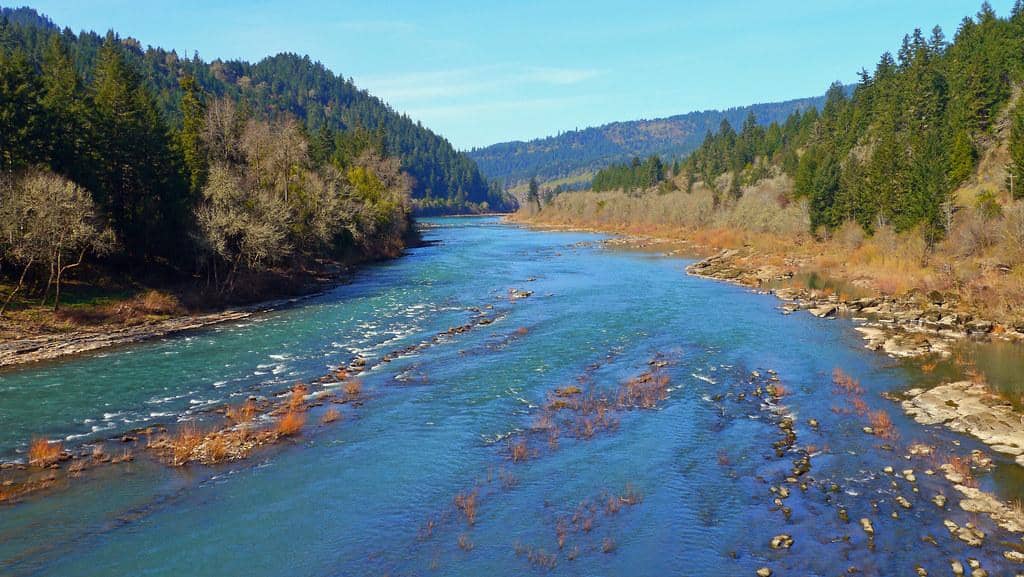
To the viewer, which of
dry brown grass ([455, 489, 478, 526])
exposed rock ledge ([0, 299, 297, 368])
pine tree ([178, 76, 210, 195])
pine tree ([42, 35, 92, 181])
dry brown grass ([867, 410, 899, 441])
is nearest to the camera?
dry brown grass ([455, 489, 478, 526])

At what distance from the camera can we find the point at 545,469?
22781 millimetres

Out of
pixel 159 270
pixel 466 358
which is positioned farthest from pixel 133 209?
pixel 466 358

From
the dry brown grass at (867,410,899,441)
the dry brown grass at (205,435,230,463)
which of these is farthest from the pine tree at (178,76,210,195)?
the dry brown grass at (867,410,899,441)

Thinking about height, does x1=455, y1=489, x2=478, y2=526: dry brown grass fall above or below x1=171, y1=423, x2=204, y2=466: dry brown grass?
below

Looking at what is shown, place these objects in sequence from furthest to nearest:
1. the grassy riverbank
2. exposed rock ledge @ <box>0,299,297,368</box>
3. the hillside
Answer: the hillside < the grassy riverbank < exposed rock ledge @ <box>0,299,297,368</box>

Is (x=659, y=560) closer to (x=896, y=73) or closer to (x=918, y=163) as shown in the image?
(x=918, y=163)

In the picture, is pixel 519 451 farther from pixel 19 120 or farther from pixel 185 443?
pixel 19 120

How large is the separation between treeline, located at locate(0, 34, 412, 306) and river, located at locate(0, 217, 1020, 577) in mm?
9585

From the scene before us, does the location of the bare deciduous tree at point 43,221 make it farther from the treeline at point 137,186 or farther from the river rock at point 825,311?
the river rock at point 825,311

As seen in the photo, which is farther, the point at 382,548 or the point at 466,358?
the point at 466,358

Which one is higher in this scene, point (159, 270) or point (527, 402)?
point (159, 270)

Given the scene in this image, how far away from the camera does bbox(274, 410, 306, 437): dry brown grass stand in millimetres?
25688

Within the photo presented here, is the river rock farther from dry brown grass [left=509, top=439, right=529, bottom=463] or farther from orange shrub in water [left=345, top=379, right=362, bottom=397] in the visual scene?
orange shrub in water [left=345, top=379, right=362, bottom=397]

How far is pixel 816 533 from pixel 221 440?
63.9 feet
